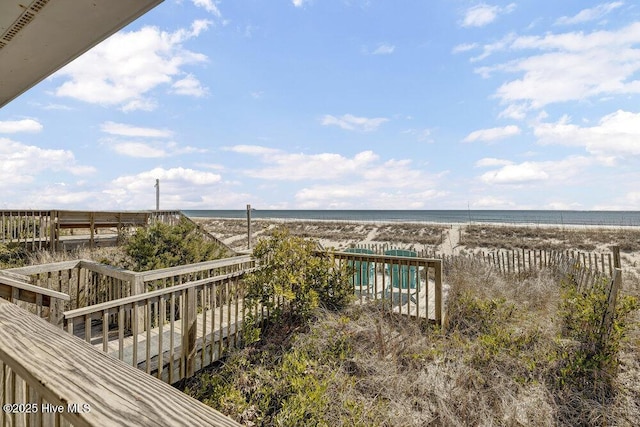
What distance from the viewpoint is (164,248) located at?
271 inches

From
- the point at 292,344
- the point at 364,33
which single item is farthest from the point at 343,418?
the point at 364,33

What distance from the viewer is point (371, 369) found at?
4266 mm

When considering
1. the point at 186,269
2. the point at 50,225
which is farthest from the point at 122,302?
the point at 50,225

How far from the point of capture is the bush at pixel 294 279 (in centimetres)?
513

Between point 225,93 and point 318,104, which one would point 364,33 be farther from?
point 318,104

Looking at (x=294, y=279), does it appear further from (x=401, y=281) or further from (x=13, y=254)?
(x=13, y=254)

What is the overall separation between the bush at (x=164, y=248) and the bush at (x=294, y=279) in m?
2.31

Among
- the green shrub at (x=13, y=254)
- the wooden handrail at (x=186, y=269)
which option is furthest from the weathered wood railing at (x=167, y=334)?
the green shrub at (x=13, y=254)

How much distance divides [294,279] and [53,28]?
409cm

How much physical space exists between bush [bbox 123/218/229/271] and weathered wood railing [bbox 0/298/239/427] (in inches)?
236

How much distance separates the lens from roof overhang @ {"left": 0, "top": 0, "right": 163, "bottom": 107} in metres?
1.66

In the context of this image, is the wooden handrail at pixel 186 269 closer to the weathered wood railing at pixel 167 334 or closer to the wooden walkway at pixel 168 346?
the weathered wood railing at pixel 167 334

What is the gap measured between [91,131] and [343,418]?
8.89 metres

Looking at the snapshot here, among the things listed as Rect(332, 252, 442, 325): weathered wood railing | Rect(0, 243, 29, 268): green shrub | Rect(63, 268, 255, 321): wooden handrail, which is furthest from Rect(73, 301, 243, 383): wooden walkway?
Rect(0, 243, 29, 268): green shrub
